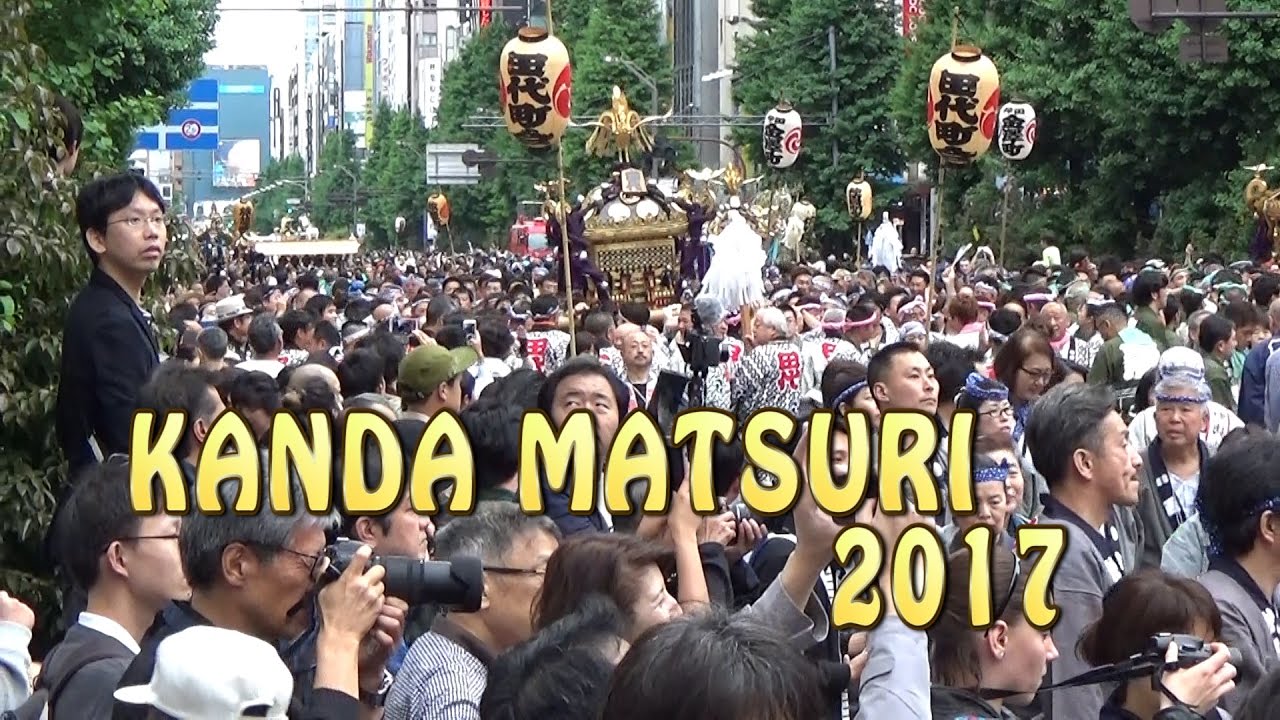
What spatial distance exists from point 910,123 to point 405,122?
7456 cm

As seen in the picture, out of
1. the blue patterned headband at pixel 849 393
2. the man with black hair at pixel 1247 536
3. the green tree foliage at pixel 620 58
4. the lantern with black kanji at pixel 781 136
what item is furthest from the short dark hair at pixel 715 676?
the green tree foliage at pixel 620 58

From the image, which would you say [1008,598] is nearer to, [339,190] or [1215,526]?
[1215,526]

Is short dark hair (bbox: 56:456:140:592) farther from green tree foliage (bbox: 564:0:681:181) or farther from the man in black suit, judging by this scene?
green tree foliage (bbox: 564:0:681:181)

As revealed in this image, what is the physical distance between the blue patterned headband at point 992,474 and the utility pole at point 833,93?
1742 inches

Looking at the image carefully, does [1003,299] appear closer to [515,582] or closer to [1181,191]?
[515,582]

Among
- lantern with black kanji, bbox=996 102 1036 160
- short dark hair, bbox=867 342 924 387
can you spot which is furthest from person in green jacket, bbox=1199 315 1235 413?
lantern with black kanji, bbox=996 102 1036 160

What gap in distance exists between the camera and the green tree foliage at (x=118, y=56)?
14487 mm

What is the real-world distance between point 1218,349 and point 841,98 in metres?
39.2

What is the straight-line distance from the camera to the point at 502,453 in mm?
6316

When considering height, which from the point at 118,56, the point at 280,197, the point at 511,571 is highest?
the point at 118,56

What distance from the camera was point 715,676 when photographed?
3123 millimetres

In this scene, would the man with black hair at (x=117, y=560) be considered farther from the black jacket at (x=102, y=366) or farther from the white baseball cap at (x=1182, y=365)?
the white baseball cap at (x=1182, y=365)

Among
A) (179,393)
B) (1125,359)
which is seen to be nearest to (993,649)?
A: (179,393)

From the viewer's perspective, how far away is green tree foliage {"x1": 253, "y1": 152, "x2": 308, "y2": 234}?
577 feet
